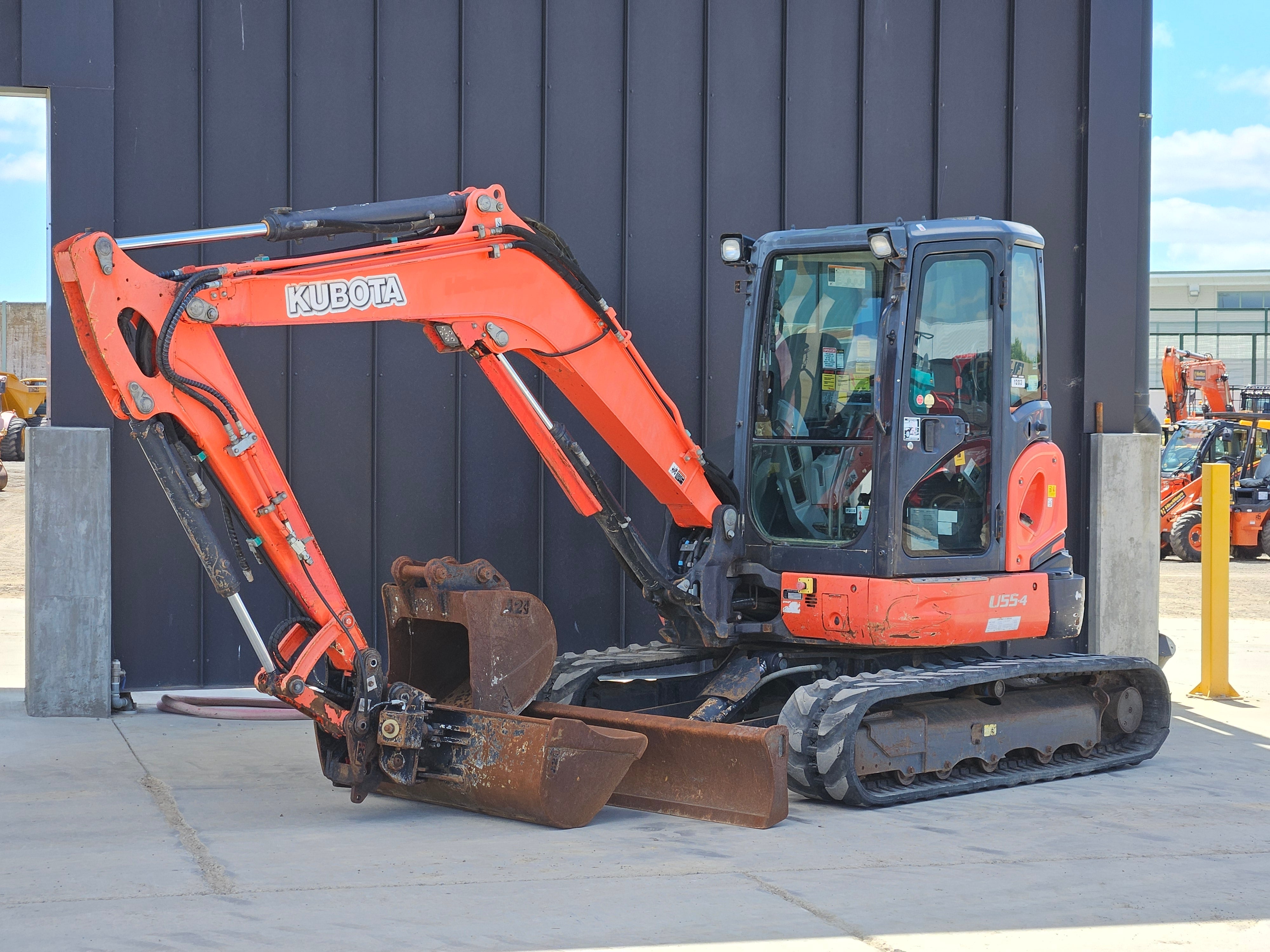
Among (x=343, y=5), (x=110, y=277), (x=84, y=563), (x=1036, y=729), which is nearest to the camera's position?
(x=110, y=277)

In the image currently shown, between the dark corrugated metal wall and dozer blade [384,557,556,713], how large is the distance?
2996 millimetres

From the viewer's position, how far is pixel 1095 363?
11.4 meters

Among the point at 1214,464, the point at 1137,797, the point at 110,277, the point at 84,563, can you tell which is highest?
the point at 110,277

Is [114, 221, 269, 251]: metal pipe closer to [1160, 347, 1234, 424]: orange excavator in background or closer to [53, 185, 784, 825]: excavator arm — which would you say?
[53, 185, 784, 825]: excavator arm

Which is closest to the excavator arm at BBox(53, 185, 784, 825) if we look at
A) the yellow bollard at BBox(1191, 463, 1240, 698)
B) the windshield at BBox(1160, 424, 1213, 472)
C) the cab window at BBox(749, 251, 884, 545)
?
the cab window at BBox(749, 251, 884, 545)

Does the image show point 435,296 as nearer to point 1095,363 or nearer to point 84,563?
point 84,563

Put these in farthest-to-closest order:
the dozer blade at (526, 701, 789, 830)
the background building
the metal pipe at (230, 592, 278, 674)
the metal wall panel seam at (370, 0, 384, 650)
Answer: the background building, the metal wall panel seam at (370, 0, 384, 650), the dozer blade at (526, 701, 789, 830), the metal pipe at (230, 592, 278, 674)

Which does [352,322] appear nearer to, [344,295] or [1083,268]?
[344,295]

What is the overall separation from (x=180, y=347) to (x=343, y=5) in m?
4.80

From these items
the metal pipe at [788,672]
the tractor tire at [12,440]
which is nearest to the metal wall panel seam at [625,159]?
the metal pipe at [788,672]

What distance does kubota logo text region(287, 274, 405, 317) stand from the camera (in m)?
6.39

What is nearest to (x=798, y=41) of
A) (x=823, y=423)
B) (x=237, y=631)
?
(x=823, y=423)

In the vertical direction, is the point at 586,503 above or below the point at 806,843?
above

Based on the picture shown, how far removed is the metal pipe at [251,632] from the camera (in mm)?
6215
